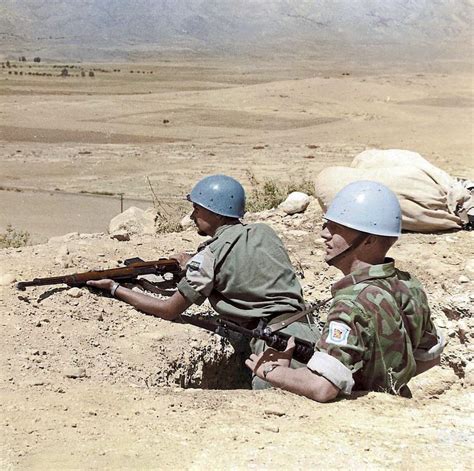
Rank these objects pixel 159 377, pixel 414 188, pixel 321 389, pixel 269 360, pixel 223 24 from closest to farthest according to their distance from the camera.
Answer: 1. pixel 321 389
2. pixel 269 360
3. pixel 159 377
4. pixel 414 188
5. pixel 223 24

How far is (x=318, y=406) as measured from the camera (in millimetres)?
3318

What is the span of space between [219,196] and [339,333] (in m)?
1.33

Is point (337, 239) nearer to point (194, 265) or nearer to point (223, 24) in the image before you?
point (194, 265)

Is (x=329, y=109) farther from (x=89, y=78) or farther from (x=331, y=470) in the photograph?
(x=331, y=470)

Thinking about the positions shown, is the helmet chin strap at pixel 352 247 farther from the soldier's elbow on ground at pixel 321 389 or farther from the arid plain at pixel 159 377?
the arid plain at pixel 159 377

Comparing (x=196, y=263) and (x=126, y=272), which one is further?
(x=126, y=272)

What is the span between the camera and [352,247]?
10.6ft

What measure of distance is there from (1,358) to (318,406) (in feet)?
5.17

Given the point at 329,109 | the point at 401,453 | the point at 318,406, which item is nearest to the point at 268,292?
the point at 318,406

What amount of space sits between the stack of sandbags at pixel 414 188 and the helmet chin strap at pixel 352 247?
3.19 m

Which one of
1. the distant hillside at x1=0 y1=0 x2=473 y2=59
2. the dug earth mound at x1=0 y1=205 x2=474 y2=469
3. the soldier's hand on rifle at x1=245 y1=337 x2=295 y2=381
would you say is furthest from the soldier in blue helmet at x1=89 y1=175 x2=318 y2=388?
the distant hillside at x1=0 y1=0 x2=473 y2=59

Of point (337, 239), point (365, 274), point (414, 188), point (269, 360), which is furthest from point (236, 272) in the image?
point (414, 188)

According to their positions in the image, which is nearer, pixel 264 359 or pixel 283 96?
pixel 264 359

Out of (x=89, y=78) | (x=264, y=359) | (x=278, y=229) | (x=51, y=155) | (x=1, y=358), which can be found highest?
(x=264, y=359)
